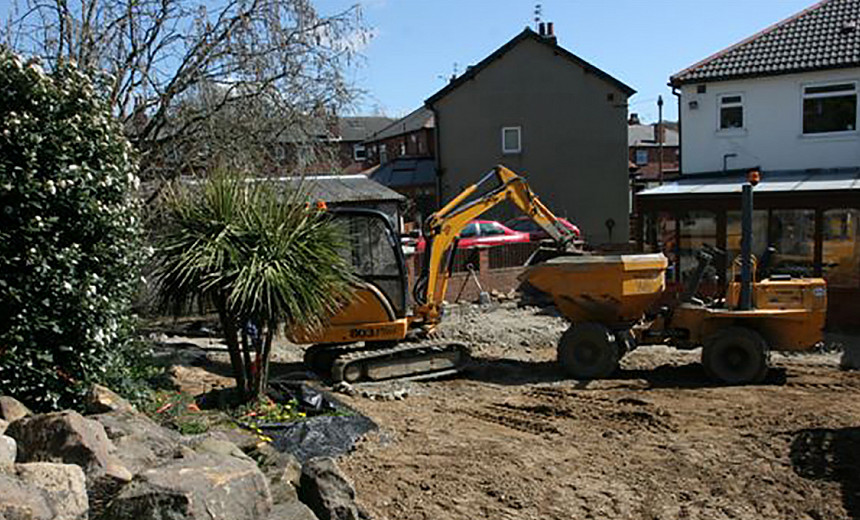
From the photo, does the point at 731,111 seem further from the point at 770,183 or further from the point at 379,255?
the point at 379,255

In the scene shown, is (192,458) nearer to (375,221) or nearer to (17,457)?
(17,457)

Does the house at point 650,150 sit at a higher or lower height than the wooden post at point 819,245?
higher

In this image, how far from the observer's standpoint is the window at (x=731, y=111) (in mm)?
17875

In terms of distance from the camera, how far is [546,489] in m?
7.05

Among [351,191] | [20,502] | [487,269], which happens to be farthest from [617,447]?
[351,191]

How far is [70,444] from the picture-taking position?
15.8 ft

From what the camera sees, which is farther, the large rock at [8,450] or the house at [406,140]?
the house at [406,140]

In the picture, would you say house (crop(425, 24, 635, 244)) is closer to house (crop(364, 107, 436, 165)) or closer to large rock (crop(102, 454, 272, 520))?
house (crop(364, 107, 436, 165))

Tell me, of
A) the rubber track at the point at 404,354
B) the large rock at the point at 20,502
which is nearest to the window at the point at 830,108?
the rubber track at the point at 404,354

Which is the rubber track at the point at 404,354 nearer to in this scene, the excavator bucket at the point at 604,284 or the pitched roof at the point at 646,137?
the excavator bucket at the point at 604,284

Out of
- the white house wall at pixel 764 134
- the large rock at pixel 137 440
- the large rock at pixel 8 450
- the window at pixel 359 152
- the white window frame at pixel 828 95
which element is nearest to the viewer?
the large rock at pixel 8 450

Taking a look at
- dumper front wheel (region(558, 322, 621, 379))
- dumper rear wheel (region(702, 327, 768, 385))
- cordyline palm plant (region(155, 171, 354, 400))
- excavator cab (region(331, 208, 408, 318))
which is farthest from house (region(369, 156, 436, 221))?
Answer: cordyline palm plant (region(155, 171, 354, 400))

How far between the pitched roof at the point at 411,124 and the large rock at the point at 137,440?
106 feet

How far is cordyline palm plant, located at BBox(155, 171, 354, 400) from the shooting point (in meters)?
7.74
